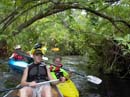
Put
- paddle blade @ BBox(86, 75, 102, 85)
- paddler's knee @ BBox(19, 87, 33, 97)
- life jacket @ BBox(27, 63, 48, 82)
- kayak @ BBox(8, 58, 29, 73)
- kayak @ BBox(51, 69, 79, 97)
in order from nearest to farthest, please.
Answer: paddler's knee @ BBox(19, 87, 33, 97), life jacket @ BBox(27, 63, 48, 82), paddle blade @ BBox(86, 75, 102, 85), kayak @ BBox(51, 69, 79, 97), kayak @ BBox(8, 58, 29, 73)

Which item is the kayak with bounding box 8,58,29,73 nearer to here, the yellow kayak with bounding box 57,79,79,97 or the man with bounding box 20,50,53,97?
the yellow kayak with bounding box 57,79,79,97

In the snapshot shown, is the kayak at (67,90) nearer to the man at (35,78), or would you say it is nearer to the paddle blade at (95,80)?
the paddle blade at (95,80)

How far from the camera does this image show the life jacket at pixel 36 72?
7195 mm

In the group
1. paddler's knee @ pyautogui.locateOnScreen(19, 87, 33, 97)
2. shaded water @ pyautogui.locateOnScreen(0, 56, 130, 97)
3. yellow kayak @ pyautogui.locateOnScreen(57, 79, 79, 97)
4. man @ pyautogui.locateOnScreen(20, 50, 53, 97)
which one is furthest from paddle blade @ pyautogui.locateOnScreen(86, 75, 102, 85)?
shaded water @ pyautogui.locateOnScreen(0, 56, 130, 97)

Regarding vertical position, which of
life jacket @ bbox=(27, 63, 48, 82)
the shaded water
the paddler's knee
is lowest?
the shaded water

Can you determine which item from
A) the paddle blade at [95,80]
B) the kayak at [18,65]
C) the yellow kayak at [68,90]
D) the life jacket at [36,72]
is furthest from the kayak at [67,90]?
the kayak at [18,65]

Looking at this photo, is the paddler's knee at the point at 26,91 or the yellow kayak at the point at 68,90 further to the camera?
the yellow kayak at the point at 68,90

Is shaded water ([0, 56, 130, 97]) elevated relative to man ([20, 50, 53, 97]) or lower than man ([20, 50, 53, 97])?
lower

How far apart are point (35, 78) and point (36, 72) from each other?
0.14 metres

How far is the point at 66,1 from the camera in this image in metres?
7.77

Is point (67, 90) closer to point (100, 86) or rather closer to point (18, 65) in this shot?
point (100, 86)

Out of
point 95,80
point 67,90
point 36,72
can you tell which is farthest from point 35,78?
point 67,90

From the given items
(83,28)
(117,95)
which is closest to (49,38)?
(83,28)

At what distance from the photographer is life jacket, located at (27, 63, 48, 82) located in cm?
720
